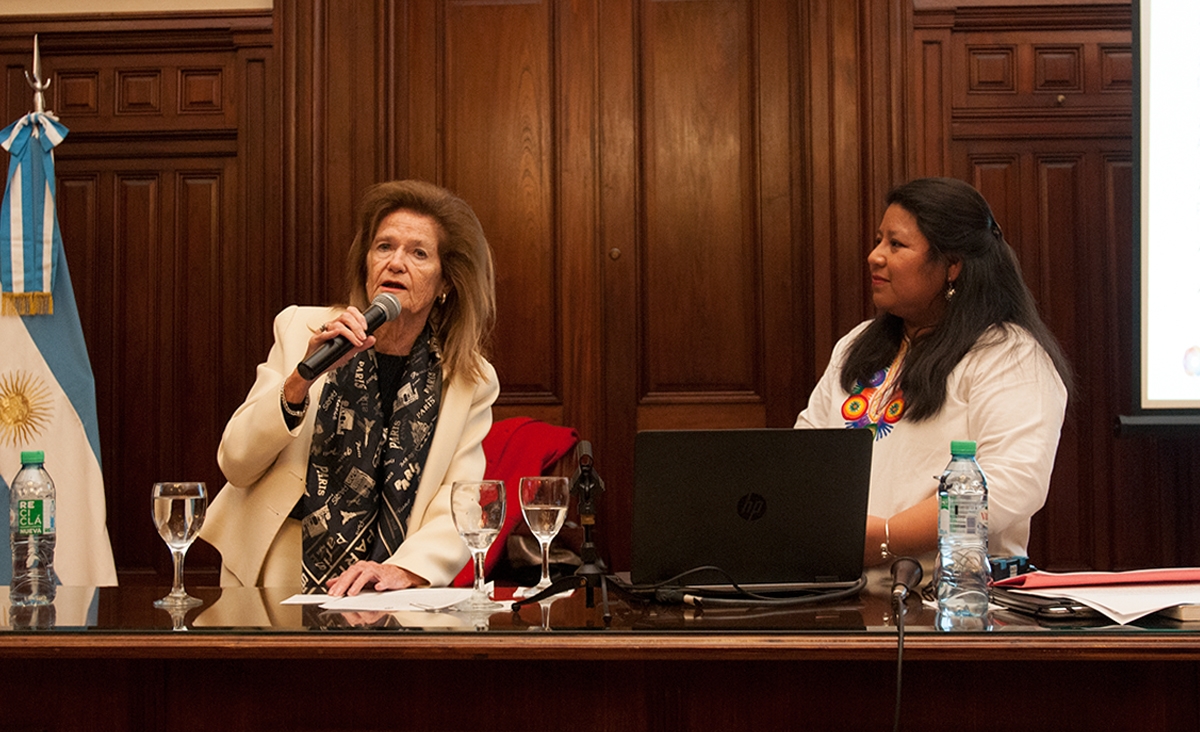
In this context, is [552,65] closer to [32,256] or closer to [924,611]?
[32,256]

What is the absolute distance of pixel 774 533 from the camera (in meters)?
1.48

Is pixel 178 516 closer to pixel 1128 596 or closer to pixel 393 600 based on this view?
pixel 393 600

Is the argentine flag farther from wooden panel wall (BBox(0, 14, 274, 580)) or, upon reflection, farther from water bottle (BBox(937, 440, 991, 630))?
water bottle (BBox(937, 440, 991, 630))

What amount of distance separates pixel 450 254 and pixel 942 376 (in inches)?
42.1

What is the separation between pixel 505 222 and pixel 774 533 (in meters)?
2.01

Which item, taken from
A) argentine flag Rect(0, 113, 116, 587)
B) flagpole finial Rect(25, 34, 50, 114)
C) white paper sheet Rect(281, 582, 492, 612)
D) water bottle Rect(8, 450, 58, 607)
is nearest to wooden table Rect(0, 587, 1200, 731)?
white paper sheet Rect(281, 582, 492, 612)

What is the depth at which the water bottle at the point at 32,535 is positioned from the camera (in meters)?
1.58

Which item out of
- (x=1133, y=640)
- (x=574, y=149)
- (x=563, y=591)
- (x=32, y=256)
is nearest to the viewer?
(x=1133, y=640)

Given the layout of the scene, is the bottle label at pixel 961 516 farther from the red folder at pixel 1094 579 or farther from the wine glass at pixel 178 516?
the wine glass at pixel 178 516

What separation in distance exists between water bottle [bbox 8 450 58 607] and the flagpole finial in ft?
5.85

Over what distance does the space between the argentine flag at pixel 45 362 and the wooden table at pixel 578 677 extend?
5.93 feet

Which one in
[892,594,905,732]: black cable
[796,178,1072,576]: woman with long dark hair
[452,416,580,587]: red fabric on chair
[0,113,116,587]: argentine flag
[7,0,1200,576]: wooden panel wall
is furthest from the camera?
[7,0,1200,576]: wooden panel wall

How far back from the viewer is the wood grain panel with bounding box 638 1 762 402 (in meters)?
3.29

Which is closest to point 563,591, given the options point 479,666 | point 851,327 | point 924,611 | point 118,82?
point 479,666
